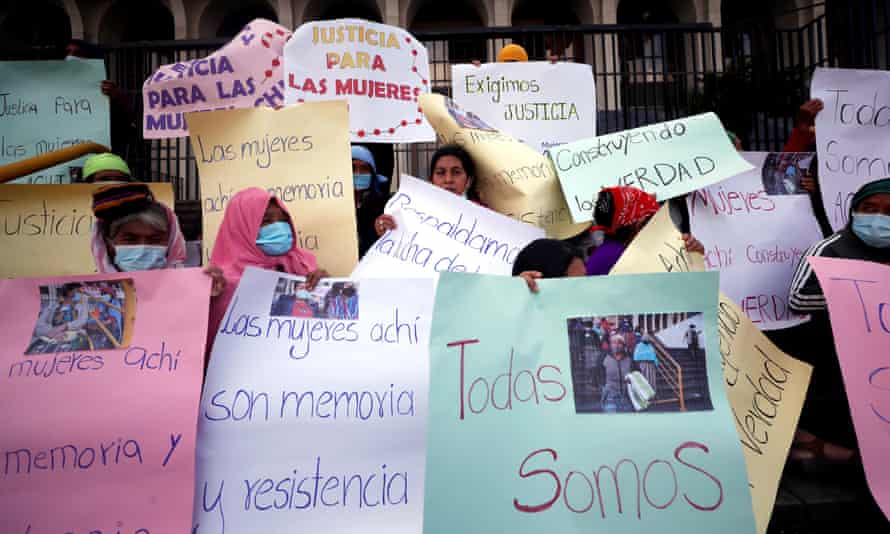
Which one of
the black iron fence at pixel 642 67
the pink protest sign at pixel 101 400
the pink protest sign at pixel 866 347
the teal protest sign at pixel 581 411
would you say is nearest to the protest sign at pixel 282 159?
the pink protest sign at pixel 101 400

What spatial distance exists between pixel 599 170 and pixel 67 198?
116 inches

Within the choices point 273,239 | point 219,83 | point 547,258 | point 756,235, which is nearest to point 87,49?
point 219,83

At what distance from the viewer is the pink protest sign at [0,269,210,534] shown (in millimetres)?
1687

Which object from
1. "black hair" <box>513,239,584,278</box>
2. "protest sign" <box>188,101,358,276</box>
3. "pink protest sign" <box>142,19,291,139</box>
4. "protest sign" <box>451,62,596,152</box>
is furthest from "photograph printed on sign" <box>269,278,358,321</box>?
"protest sign" <box>451,62,596,152</box>

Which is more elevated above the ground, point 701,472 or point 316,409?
point 316,409

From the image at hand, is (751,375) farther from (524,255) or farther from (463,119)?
(463,119)

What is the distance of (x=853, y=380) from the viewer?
216 centimetres

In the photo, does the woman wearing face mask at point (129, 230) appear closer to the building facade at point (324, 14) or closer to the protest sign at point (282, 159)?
the protest sign at point (282, 159)

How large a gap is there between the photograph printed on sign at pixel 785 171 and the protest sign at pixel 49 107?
4445mm

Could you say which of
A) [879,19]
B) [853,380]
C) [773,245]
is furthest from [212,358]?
[879,19]

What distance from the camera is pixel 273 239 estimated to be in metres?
2.40

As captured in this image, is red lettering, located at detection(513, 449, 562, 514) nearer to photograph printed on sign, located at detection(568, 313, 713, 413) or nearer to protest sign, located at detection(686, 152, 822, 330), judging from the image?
photograph printed on sign, located at detection(568, 313, 713, 413)

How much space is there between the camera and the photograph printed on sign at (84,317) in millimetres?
1868

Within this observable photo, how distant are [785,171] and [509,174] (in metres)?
1.72
